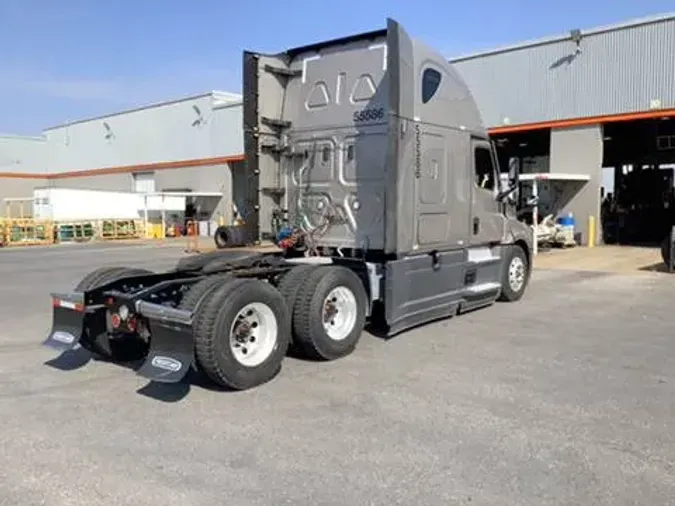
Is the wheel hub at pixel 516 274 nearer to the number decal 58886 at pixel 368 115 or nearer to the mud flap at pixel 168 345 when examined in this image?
the number decal 58886 at pixel 368 115

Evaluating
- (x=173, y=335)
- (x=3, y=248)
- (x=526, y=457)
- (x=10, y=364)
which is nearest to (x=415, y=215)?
(x=173, y=335)

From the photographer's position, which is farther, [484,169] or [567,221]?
[567,221]

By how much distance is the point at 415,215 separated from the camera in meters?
8.41

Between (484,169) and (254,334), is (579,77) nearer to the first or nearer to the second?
(484,169)

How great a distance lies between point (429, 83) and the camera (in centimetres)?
855

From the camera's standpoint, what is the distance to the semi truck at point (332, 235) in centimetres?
623

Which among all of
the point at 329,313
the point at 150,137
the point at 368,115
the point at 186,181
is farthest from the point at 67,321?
the point at 150,137

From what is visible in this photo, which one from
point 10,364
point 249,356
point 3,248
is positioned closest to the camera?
point 249,356

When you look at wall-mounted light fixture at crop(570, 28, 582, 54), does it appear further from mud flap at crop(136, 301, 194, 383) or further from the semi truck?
mud flap at crop(136, 301, 194, 383)

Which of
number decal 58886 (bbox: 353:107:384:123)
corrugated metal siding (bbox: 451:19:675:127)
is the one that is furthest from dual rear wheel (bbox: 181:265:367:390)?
corrugated metal siding (bbox: 451:19:675:127)

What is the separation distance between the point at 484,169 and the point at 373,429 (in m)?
5.98

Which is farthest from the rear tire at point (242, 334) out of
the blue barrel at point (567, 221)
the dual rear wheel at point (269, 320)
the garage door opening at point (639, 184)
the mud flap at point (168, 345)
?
the garage door opening at point (639, 184)

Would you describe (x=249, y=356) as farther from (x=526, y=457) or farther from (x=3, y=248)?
(x=3, y=248)

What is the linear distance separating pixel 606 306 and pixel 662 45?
588 inches
